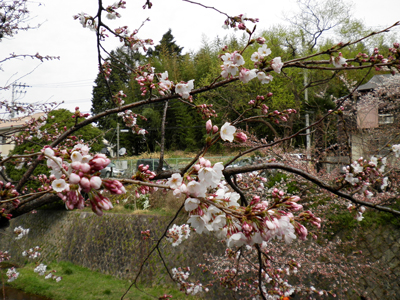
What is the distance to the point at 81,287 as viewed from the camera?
6.01 m

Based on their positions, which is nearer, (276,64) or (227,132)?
(227,132)

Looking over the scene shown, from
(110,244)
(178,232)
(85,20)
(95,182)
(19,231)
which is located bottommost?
(110,244)

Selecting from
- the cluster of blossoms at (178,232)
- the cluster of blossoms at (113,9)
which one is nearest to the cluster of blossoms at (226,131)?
the cluster of blossoms at (113,9)

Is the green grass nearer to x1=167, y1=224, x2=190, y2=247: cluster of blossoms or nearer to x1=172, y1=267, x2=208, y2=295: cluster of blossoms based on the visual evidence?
x1=172, y1=267, x2=208, y2=295: cluster of blossoms

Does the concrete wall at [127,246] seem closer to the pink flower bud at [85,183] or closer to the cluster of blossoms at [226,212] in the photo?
the cluster of blossoms at [226,212]

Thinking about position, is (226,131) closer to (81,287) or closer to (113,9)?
(113,9)

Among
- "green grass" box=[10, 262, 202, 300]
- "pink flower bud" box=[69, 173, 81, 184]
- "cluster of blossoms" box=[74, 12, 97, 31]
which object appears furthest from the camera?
"green grass" box=[10, 262, 202, 300]

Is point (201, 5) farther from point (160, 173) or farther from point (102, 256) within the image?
point (102, 256)

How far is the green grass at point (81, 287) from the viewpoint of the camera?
218 inches

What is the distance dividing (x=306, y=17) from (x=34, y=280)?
15.8m

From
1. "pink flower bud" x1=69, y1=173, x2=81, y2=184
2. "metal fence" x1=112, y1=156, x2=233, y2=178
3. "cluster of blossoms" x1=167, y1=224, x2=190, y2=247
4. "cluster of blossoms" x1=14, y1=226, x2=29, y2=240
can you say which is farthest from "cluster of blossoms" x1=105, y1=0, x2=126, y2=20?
"metal fence" x1=112, y1=156, x2=233, y2=178

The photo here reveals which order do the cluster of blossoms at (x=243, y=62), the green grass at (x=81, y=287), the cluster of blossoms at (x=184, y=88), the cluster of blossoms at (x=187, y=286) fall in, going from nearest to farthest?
the cluster of blossoms at (x=243, y=62) < the cluster of blossoms at (x=184, y=88) < the cluster of blossoms at (x=187, y=286) < the green grass at (x=81, y=287)

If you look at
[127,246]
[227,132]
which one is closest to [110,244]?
[127,246]

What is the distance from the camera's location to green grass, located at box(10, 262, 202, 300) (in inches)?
218
